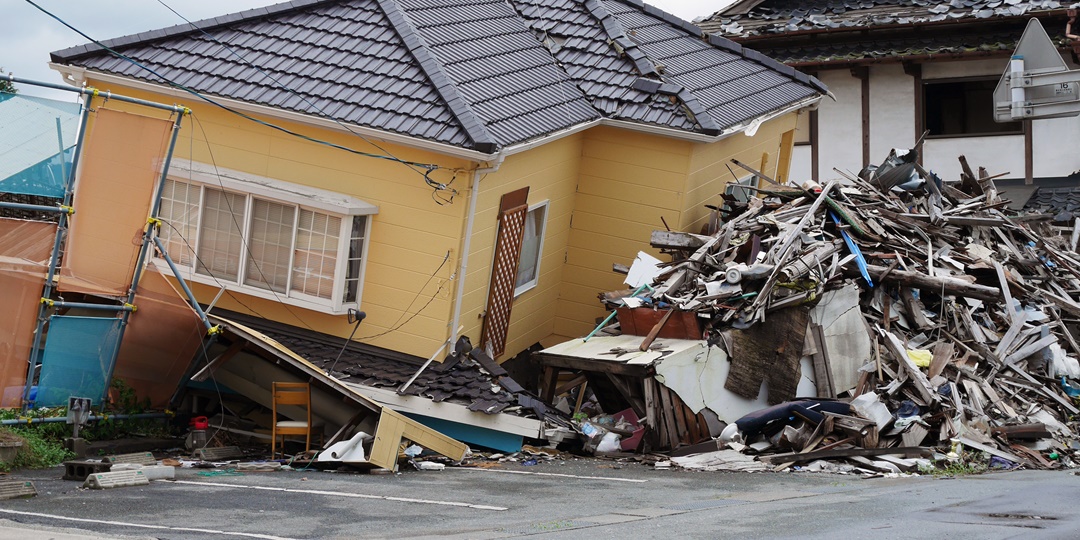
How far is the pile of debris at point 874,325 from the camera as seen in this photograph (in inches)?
537

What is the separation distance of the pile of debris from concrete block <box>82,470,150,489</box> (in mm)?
6243

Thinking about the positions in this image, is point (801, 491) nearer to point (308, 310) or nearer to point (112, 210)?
point (308, 310)

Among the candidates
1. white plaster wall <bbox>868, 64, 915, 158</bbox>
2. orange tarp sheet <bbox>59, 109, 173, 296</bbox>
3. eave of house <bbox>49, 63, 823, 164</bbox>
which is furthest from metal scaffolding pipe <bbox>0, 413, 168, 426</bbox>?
white plaster wall <bbox>868, 64, 915, 158</bbox>

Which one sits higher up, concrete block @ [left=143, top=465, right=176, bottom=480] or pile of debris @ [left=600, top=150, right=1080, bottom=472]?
pile of debris @ [left=600, top=150, right=1080, bottom=472]

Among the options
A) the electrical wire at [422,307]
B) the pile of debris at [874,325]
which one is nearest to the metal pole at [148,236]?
the electrical wire at [422,307]

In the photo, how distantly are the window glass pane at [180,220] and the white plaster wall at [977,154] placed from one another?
15.2 metres

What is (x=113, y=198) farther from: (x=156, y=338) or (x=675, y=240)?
(x=675, y=240)

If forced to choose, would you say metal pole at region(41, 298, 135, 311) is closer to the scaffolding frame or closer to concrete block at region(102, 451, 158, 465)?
the scaffolding frame

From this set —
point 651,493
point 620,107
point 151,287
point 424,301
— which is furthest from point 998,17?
point 151,287

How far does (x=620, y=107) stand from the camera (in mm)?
16688

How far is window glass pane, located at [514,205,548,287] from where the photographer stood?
16.5 m

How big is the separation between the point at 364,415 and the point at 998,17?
1581 cm

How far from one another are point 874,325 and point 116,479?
9277mm

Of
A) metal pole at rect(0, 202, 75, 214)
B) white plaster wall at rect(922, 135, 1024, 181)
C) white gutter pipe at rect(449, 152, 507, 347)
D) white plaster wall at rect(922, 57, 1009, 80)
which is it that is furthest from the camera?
white plaster wall at rect(922, 57, 1009, 80)
